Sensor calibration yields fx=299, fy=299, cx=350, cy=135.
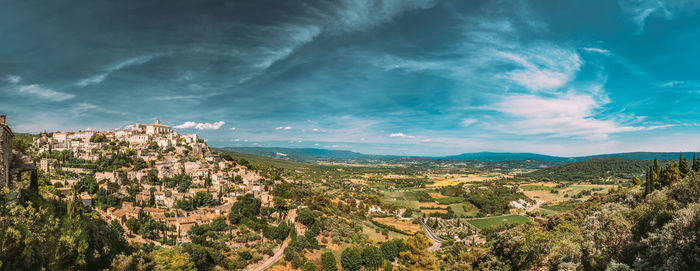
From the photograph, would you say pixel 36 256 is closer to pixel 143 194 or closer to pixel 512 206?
pixel 143 194

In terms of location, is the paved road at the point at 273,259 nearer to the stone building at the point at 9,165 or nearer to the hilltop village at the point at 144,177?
the hilltop village at the point at 144,177

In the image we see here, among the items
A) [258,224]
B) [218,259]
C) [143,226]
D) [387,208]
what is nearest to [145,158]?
[143,226]

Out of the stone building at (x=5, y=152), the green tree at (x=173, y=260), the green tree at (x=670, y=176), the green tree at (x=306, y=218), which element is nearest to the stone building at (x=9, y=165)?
the stone building at (x=5, y=152)

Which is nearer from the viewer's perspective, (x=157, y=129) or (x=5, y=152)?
(x=5, y=152)

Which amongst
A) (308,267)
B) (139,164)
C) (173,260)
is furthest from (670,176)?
(139,164)

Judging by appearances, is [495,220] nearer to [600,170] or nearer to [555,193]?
[555,193]

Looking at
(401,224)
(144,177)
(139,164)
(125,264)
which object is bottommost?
(401,224)
